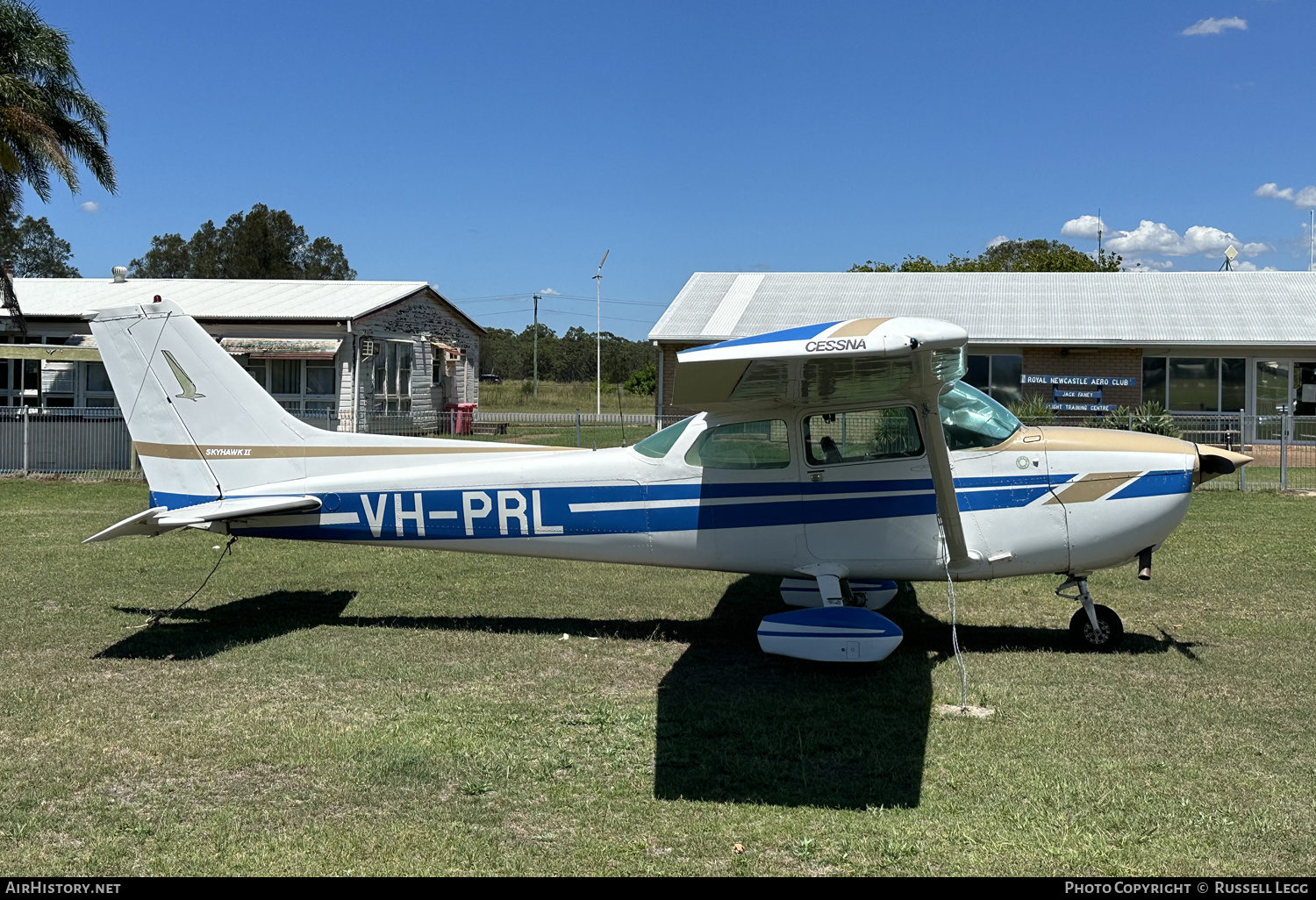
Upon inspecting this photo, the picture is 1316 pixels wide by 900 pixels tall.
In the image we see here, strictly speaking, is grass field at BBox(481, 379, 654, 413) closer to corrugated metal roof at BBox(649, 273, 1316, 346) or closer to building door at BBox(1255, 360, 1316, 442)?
corrugated metal roof at BBox(649, 273, 1316, 346)

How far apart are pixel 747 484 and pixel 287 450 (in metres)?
3.69

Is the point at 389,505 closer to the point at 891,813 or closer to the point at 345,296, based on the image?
the point at 891,813

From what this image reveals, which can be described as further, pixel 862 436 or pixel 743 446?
pixel 743 446

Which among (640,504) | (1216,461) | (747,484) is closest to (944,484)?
(747,484)

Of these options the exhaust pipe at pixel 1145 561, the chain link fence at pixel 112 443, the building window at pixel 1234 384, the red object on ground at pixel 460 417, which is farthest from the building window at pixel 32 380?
the building window at pixel 1234 384

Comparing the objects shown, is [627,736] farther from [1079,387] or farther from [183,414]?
[1079,387]

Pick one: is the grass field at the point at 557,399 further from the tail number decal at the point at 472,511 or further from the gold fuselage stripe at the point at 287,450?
the tail number decal at the point at 472,511

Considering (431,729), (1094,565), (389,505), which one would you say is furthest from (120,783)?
(1094,565)

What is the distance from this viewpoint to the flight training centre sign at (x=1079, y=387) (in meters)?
25.4

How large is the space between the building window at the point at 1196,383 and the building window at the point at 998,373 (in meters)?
3.14

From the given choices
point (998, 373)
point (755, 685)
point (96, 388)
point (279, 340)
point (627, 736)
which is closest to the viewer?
point (627, 736)

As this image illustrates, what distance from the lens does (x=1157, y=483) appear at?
279 inches

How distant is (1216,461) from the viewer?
23.0 ft

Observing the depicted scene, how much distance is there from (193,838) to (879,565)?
4705 mm
